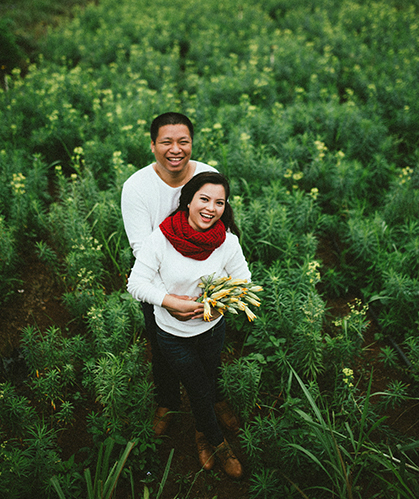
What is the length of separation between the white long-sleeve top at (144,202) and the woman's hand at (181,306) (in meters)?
0.48

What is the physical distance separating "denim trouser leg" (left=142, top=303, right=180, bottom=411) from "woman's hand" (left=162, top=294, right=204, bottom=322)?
53 cm

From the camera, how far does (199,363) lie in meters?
2.31

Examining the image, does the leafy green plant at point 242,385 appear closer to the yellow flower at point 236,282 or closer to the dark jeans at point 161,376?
the dark jeans at point 161,376

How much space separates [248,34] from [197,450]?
1051 centimetres

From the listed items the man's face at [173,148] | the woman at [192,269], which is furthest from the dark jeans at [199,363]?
the man's face at [173,148]

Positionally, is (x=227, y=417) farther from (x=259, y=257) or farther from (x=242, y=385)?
(x=259, y=257)

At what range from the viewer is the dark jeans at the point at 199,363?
2232 millimetres

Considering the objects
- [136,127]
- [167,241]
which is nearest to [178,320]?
[167,241]

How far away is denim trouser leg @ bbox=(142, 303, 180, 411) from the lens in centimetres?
256

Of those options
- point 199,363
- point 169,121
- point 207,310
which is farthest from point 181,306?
point 169,121

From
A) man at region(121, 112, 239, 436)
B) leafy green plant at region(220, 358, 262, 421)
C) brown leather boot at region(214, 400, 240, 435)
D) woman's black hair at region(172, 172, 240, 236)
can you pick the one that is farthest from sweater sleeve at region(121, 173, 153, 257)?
brown leather boot at region(214, 400, 240, 435)

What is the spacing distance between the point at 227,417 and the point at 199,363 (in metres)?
0.78

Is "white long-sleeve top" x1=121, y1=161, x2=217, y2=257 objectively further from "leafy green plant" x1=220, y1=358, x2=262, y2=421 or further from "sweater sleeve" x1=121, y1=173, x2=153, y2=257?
"leafy green plant" x1=220, y1=358, x2=262, y2=421

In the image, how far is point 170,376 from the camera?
2.64 meters
